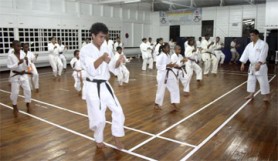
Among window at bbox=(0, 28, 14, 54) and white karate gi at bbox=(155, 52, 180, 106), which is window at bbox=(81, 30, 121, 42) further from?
white karate gi at bbox=(155, 52, 180, 106)

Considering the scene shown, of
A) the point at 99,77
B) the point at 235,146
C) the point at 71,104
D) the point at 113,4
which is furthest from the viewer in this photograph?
the point at 113,4

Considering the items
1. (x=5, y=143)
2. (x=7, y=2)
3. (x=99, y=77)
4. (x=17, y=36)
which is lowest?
(x=5, y=143)

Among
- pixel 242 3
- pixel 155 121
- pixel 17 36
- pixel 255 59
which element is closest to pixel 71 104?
pixel 155 121

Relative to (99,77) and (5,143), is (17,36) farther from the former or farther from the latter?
(99,77)

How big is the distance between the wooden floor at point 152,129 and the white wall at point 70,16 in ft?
21.6

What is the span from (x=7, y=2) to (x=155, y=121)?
34.0 feet

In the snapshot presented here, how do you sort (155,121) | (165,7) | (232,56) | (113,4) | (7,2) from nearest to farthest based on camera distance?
(155,121) < (7,2) < (232,56) < (113,4) < (165,7)

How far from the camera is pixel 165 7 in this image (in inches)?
750

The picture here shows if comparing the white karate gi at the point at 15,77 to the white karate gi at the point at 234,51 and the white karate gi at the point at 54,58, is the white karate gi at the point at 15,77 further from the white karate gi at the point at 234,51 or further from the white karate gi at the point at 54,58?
the white karate gi at the point at 234,51

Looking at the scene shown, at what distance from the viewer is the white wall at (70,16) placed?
12.3 m

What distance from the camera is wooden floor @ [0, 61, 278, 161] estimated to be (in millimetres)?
3578

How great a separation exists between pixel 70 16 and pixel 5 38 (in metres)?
4.02

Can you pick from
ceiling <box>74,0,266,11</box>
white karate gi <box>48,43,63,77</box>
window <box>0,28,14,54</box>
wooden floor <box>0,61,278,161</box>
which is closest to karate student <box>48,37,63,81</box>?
white karate gi <box>48,43,63,77</box>

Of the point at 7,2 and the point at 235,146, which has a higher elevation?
the point at 7,2
